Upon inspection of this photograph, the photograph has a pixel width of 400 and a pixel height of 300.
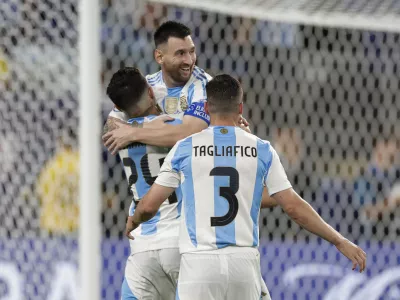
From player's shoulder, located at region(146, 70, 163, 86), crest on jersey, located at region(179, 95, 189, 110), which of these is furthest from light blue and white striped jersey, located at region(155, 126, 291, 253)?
player's shoulder, located at region(146, 70, 163, 86)

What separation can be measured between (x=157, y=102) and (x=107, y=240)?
2.19 m

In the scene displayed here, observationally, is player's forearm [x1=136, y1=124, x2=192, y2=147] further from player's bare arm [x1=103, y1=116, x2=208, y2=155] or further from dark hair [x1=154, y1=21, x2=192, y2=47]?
dark hair [x1=154, y1=21, x2=192, y2=47]

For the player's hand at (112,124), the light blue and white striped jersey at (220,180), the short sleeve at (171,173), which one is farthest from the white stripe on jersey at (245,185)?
the player's hand at (112,124)

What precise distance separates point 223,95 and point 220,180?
12.6 inches

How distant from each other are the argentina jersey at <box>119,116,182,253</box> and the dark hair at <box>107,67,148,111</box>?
94 mm

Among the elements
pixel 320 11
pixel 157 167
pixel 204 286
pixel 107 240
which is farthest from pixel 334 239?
pixel 320 11

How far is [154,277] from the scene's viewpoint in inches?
153

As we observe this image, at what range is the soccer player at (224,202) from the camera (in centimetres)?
333

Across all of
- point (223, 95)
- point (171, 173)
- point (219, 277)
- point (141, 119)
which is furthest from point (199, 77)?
point (219, 277)

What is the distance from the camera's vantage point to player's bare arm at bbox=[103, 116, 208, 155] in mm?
3654

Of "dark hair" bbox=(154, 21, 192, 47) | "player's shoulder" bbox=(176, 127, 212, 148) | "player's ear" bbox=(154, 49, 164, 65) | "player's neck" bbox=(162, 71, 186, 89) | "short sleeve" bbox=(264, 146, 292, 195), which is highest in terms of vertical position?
"dark hair" bbox=(154, 21, 192, 47)

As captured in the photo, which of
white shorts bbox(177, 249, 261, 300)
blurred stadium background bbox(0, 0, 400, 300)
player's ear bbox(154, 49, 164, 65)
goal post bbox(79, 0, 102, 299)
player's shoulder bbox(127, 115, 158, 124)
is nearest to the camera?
white shorts bbox(177, 249, 261, 300)

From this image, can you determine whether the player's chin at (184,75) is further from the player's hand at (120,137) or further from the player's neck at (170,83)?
the player's hand at (120,137)

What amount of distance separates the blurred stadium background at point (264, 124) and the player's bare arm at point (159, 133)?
2.06 metres
